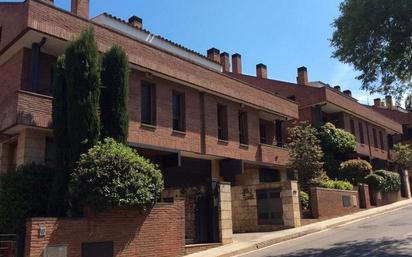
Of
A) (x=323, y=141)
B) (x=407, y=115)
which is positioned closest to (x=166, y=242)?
(x=323, y=141)

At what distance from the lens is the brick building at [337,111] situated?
117 ft

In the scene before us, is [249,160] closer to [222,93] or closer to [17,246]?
[222,93]

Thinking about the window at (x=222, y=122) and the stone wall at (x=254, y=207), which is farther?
the window at (x=222, y=122)

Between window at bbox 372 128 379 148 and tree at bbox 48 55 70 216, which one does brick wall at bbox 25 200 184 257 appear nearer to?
tree at bbox 48 55 70 216

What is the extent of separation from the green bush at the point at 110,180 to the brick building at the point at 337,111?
23156 millimetres

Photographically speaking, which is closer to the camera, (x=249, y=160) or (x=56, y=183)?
(x=56, y=183)

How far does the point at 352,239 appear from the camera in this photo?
16531 mm

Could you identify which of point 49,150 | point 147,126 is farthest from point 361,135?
point 49,150

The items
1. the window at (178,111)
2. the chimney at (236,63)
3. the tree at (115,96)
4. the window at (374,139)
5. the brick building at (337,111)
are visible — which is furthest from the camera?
the window at (374,139)

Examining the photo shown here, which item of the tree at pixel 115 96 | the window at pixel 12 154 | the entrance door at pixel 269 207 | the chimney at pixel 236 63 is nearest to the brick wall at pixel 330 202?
the entrance door at pixel 269 207

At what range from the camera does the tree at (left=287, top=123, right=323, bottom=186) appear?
2741 cm

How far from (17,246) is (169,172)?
11968 mm

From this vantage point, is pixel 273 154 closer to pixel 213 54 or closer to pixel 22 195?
pixel 213 54

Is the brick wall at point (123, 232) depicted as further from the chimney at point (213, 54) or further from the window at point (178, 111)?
the chimney at point (213, 54)
